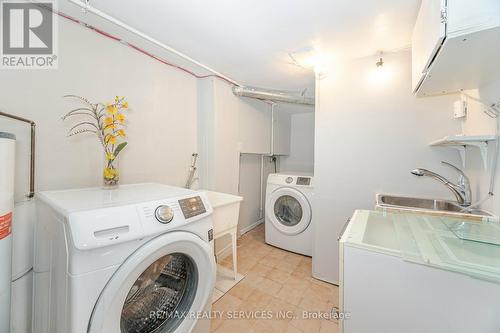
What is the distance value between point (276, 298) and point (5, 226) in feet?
6.03

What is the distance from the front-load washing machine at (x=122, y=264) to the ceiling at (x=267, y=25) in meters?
1.19

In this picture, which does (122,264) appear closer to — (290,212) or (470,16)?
(470,16)

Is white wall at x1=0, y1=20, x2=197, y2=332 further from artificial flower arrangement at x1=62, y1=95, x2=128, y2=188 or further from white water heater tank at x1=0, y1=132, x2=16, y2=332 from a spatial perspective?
white water heater tank at x1=0, y1=132, x2=16, y2=332

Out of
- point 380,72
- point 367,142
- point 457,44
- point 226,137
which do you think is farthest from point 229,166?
point 457,44

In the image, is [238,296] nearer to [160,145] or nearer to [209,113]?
[160,145]

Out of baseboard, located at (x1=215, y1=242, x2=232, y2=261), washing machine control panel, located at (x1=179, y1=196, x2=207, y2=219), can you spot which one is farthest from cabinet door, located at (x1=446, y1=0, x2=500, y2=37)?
baseboard, located at (x1=215, y1=242, x2=232, y2=261)

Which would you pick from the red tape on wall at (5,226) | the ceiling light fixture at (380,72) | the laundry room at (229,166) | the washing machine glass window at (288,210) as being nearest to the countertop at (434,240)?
the laundry room at (229,166)

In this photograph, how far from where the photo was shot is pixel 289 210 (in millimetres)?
2689

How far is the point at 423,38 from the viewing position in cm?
107

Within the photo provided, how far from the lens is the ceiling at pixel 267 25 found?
4.02 ft

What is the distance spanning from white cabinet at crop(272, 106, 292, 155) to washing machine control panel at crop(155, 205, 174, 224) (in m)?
2.76

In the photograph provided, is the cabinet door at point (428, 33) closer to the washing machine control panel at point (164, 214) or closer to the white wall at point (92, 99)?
the washing machine control panel at point (164, 214)

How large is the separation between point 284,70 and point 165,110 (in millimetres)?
1315

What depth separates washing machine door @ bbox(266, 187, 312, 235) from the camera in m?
2.42
